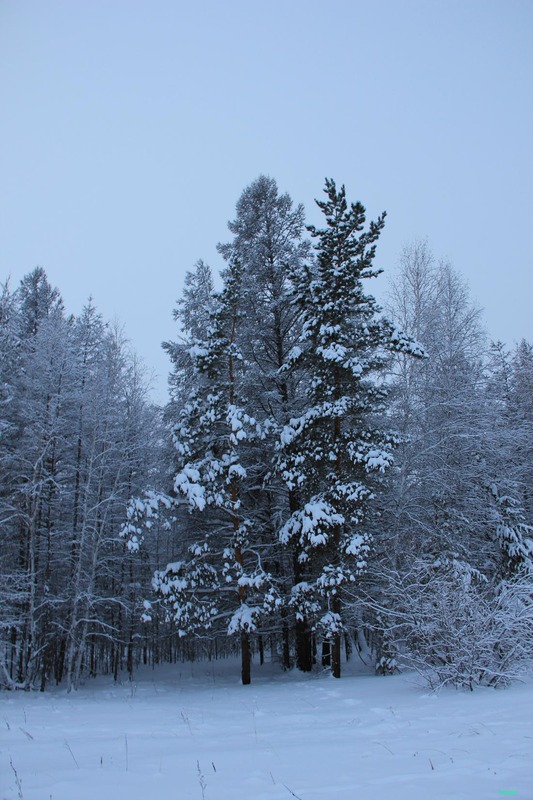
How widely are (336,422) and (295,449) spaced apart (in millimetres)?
1465

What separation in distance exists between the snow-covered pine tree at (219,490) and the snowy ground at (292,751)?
4.67 meters

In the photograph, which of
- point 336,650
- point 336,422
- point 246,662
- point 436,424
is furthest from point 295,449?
point 246,662

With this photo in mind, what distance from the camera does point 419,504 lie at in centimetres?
1608

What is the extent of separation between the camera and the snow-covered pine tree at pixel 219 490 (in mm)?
14539

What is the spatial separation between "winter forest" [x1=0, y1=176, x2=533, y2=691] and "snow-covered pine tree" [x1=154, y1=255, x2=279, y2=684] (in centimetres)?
7

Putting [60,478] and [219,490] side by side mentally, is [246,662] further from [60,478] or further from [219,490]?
[60,478]

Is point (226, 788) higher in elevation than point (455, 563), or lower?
lower

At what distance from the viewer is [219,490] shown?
15.5 metres

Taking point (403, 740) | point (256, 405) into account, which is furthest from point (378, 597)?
point (403, 740)

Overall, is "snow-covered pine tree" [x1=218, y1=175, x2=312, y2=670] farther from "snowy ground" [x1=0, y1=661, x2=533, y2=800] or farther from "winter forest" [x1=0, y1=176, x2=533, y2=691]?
"snowy ground" [x1=0, y1=661, x2=533, y2=800]

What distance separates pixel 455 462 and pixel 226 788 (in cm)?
1385

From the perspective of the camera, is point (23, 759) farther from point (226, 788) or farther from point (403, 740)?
point (403, 740)

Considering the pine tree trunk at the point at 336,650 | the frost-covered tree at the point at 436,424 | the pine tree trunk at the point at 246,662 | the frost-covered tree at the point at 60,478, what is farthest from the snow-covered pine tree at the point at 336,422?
the frost-covered tree at the point at 60,478

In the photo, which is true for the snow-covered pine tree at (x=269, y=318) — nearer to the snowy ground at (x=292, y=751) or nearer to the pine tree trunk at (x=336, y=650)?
the pine tree trunk at (x=336, y=650)
